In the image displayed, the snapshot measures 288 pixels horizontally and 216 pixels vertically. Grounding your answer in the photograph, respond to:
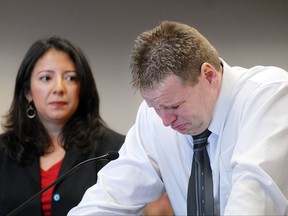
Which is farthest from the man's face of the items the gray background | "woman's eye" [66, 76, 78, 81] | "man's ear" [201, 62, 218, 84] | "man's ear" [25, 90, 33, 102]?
the gray background

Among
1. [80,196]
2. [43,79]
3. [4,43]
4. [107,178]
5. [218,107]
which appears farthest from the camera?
[4,43]

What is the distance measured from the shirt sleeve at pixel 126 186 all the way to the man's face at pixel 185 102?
0.25 meters

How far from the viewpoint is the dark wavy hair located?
1803mm

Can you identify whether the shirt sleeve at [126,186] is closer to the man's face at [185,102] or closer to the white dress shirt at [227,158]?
the white dress shirt at [227,158]

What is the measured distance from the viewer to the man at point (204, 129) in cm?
103

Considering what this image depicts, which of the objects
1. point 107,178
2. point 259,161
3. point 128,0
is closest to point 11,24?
point 128,0

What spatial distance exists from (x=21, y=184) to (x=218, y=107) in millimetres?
925

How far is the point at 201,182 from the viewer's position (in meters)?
1.25

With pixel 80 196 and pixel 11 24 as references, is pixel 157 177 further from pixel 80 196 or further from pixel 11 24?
pixel 11 24

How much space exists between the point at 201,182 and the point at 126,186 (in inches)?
9.9

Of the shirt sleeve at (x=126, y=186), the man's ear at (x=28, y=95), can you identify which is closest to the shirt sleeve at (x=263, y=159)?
the shirt sleeve at (x=126, y=186)

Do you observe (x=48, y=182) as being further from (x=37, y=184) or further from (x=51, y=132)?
(x=51, y=132)

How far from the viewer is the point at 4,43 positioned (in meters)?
3.06

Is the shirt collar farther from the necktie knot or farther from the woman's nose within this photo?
the woman's nose
